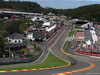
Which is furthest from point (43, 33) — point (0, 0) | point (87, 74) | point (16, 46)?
point (0, 0)

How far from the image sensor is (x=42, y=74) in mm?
10539

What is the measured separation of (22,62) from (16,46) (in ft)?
48.9

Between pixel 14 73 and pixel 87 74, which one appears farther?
pixel 87 74

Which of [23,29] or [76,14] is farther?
[76,14]

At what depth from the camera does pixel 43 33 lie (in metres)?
44.3

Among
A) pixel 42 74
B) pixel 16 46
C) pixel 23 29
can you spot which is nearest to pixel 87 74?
pixel 42 74

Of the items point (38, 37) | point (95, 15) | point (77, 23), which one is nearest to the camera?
point (38, 37)

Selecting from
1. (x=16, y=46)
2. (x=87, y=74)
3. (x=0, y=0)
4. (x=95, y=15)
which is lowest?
(x=16, y=46)

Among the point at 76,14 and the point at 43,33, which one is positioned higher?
the point at 76,14

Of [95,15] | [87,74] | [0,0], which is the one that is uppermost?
[0,0]

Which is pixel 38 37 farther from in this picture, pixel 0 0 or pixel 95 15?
pixel 0 0

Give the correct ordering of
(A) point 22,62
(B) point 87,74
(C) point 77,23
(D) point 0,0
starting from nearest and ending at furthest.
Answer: (B) point 87,74 → (A) point 22,62 → (C) point 77,23 → (D) point 0,0

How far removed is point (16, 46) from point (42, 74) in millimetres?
23632

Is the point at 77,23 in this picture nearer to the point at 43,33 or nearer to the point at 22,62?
the point at 43,33
